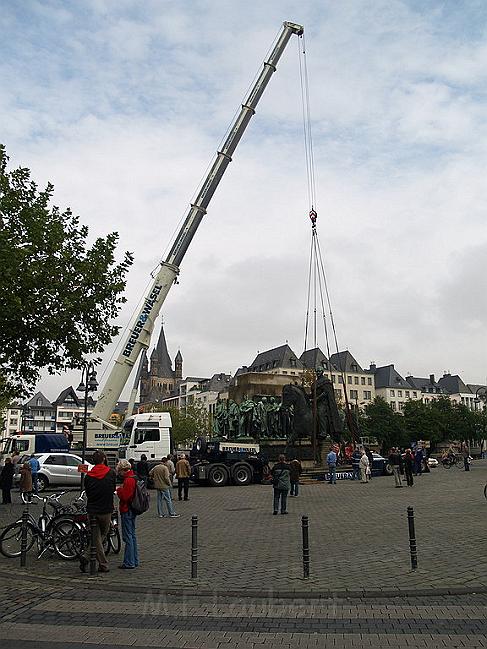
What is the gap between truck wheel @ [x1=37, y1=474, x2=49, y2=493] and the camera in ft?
87.1

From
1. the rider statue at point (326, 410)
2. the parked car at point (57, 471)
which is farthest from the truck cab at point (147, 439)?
the rider statue at point (326, 410)

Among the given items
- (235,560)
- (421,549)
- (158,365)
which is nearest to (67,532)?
(235,560)

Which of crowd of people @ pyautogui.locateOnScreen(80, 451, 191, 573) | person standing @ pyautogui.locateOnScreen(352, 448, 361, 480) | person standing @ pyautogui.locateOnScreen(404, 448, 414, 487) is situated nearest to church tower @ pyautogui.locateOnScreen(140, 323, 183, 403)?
person standing @ pyautogui.locateOnScreen(352, 448, 361, 480)

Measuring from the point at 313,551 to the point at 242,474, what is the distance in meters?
18.3

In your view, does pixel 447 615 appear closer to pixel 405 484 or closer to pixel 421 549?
pixel 421 549

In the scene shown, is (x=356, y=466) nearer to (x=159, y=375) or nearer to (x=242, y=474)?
(x=242, y=474)

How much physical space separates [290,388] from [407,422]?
5792 centimetres

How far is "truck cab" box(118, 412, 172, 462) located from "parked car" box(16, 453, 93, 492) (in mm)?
4773

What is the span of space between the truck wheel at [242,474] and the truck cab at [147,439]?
16.7ft

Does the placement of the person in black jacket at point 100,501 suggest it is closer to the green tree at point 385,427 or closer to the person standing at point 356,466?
the person standing at point 356,466

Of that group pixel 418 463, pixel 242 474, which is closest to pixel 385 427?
pixel 418 463

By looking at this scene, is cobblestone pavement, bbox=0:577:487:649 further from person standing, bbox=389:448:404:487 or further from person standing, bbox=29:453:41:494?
person standing, bbox=389:448:404:487

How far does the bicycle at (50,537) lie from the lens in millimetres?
11027

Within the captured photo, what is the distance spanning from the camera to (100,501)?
398 inches
